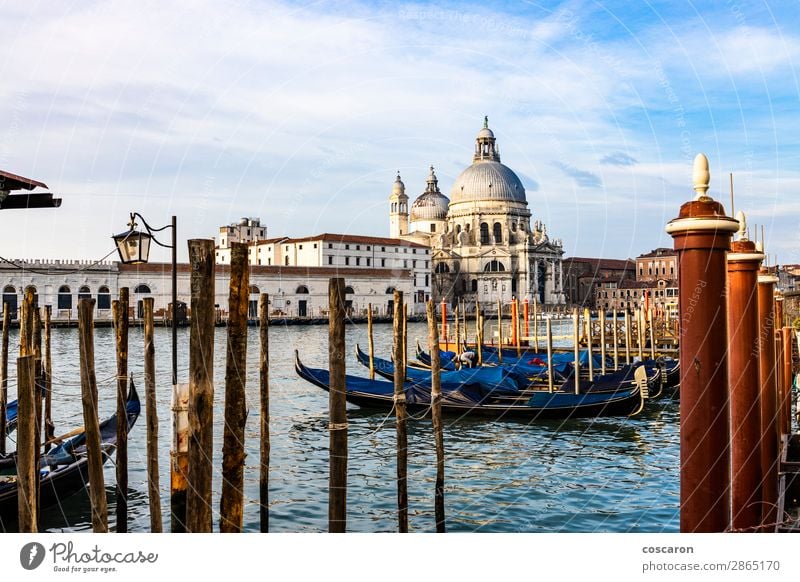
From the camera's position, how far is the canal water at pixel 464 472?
4.26m

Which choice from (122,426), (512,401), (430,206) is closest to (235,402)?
(122,426)

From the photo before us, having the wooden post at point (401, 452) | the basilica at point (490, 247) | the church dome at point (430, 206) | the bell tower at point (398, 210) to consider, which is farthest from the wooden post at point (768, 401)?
the bell tower at point (398, 210)

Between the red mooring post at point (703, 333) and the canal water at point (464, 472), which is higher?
the red mooring post at point (703, 333)

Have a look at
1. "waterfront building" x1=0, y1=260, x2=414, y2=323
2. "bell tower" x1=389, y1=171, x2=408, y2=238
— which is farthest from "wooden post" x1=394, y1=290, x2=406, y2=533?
"bell tower" x1=389, y1=171, x2=408, y2=238

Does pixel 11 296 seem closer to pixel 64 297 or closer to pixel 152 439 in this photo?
pixel 64 297

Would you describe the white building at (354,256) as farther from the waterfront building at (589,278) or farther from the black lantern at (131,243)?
the black lantern at (131,243)

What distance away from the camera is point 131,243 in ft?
10.0

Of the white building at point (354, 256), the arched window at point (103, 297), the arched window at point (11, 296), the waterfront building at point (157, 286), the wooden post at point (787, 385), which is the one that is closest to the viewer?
the wooden post at point (787, 385)

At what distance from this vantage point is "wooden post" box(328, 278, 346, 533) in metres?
3.03

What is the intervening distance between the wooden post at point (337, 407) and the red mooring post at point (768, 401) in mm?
1409

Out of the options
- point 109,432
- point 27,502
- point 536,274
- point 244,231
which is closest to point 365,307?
point 244,231
